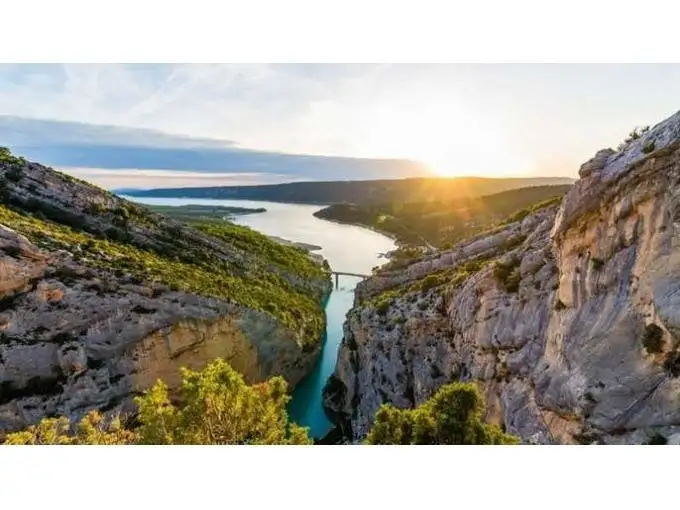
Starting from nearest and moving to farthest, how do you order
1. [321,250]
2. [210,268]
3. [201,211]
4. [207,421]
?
[207,421] → [201,211] → [210,268] → [321,250]

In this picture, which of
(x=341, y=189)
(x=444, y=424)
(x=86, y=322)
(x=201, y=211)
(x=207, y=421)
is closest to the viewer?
(x=444, y=424)

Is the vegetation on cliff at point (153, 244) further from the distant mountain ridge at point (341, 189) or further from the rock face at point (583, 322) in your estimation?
the rock face at point (583, 322)

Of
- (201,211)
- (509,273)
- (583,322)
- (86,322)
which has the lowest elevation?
(86,322)

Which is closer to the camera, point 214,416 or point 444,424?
point 444,424

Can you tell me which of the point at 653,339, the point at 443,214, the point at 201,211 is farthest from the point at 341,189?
the point at 443,214

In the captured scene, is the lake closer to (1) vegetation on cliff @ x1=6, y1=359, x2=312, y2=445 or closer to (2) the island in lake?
(2) the island in lake

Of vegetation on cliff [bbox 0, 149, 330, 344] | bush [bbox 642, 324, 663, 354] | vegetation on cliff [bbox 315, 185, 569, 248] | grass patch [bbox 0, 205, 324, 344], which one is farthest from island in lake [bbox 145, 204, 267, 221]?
bush [bbox 642, 324, 663, 354]

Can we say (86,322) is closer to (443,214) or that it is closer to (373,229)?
(373,229)

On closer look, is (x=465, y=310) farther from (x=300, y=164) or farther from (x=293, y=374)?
(x=293, y=374)
